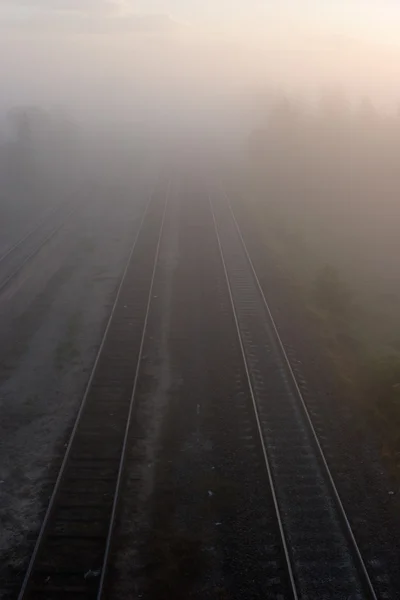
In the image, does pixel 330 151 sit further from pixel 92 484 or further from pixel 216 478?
pixel 92 484

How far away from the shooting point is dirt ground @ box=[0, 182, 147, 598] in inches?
443

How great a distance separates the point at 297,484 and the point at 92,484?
446 cm

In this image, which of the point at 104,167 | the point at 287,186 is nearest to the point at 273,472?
the point at 287,186

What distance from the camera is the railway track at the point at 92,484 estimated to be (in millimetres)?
9545

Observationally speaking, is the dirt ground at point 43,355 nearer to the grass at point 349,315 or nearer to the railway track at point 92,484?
the railway track at point 92,484

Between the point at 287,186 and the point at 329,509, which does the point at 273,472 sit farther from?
the point at 287,186

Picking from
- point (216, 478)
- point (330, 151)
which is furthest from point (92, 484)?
point (330, 151)

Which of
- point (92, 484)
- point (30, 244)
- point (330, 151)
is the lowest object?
point (92, 484)

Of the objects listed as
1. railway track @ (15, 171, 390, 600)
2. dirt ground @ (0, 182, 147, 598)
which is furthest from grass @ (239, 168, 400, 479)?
dirt ground @ (0, 182, 147, 598)

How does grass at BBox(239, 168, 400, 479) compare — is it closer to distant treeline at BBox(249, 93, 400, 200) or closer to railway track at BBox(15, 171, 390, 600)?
railway track at BBox(15, 171, 390, 600)

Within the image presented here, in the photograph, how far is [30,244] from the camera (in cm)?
3016

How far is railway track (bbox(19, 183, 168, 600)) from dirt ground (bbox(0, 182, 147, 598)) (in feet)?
1.05

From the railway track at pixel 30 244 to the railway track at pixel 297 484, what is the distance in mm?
12123

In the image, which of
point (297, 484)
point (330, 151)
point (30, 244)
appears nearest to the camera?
point (297, 484)
